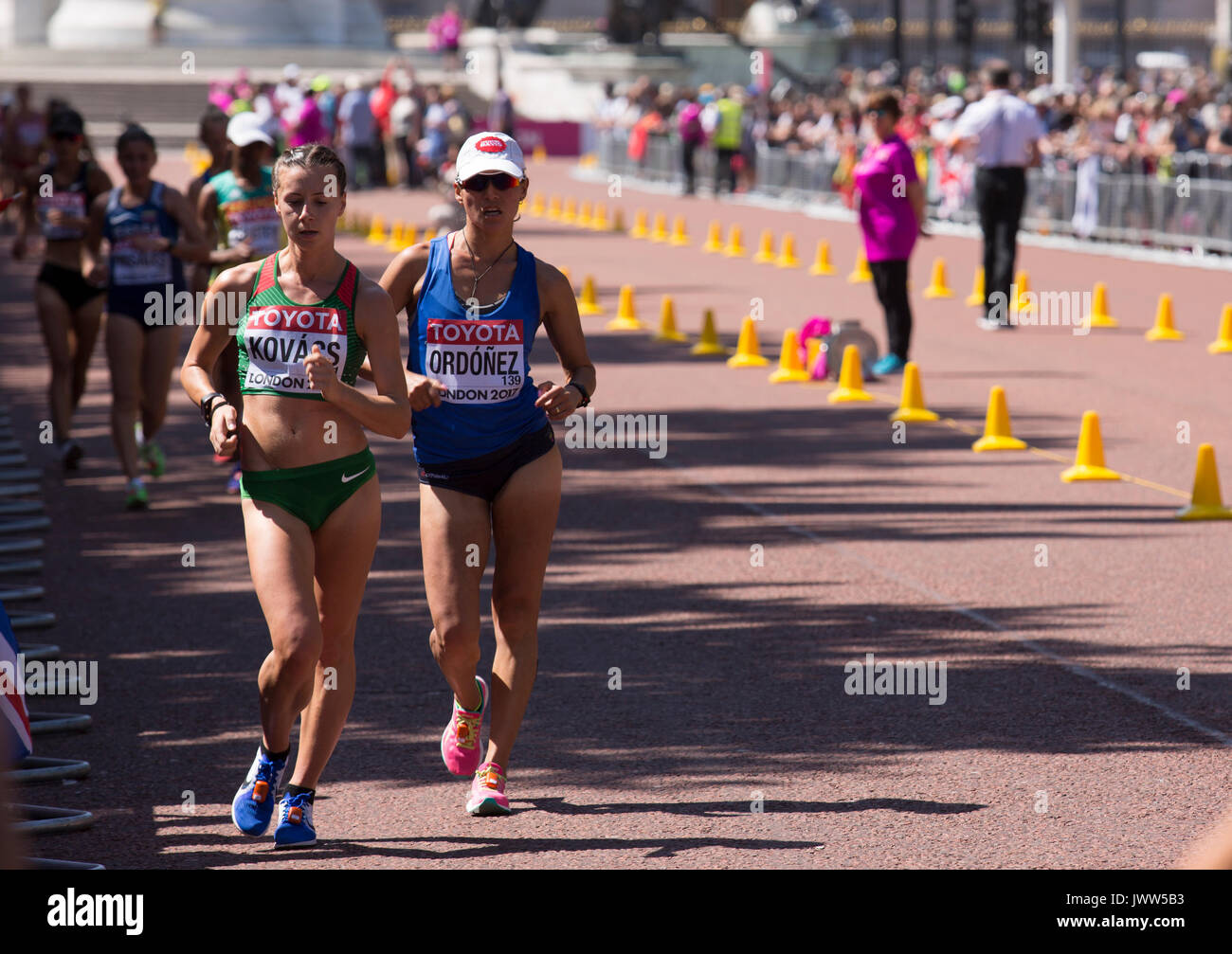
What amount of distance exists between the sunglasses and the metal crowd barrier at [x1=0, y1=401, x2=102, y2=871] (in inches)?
86.0

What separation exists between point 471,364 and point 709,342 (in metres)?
12.0

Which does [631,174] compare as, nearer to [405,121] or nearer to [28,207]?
[405,121]

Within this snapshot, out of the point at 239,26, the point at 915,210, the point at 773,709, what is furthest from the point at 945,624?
the point at 239,26

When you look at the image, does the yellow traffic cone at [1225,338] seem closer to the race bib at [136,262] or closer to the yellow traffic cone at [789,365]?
the yellow traffic cone at [789,365]

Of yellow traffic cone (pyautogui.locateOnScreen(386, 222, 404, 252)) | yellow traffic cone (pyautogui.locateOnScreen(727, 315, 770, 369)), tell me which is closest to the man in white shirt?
yellow traffic cone (pyautogui.locateOnScreen(727, 315, 770, 369))

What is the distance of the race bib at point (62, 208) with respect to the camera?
1207cm

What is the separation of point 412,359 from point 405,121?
119 ft

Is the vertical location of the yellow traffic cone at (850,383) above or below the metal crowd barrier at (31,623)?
above

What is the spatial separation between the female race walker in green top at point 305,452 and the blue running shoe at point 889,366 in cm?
1073

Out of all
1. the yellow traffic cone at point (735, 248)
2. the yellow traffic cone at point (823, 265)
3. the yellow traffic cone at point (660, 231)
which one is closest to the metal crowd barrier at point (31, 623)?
the yellow traffic cone at point (823, 265)

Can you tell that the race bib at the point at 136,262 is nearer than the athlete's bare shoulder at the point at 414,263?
No

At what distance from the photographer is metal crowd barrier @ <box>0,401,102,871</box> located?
5.86 metres

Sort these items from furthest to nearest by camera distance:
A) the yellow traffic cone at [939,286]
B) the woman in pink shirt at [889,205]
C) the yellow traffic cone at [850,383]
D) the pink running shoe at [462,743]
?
the yellow traffic cone at [939,286] < the woman in pink shirt at [889,205] < the yellow traffic cone at [850,383] < the pink running shoe at [462,743]

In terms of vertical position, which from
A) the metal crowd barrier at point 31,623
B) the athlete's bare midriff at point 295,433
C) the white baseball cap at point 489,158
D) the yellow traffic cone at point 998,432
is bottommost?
the metal crowd barrier at point 31,623
